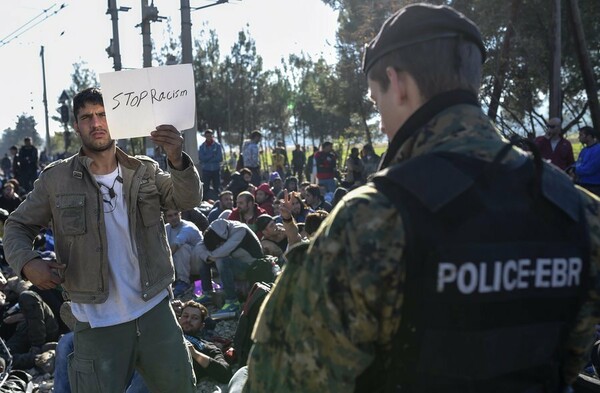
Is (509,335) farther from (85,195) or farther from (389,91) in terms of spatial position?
(85,195)

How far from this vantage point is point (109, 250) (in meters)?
3.02

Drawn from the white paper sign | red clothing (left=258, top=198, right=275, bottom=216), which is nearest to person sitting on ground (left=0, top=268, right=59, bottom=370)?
the white paper sign

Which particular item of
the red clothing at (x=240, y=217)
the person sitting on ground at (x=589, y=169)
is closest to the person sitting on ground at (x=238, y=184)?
the red clothing at (x=240, y=217)

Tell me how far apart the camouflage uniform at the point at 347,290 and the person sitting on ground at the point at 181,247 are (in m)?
6.80

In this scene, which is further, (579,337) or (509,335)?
(579,337)

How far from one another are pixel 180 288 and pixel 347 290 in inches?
280

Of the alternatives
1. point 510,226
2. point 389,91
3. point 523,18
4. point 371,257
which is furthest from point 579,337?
point 523,18

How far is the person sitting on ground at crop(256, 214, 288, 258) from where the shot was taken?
8.22 m

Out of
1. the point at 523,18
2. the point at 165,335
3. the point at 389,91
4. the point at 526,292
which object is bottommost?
the point at 165,335

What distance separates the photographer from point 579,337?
1.65 meters

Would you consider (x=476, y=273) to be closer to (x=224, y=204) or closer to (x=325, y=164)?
(x=224, y=204)

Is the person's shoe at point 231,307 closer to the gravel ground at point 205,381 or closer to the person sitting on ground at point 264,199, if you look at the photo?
the gravel ground at point 205,381

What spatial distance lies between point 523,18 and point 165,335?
54.9 feet

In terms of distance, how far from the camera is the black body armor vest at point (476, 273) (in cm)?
140
